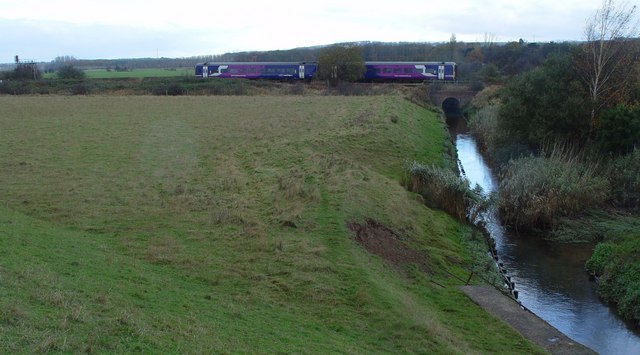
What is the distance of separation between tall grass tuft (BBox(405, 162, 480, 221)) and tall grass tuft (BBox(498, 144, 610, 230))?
1.62 meters

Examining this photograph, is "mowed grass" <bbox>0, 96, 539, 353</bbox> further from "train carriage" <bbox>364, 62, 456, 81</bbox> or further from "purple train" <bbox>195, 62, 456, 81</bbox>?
"purple train" <bbox>195, 62, 456, 81</bbox>

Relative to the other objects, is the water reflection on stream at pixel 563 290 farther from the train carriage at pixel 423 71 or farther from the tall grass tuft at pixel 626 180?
the train carriage at pixel 423 71

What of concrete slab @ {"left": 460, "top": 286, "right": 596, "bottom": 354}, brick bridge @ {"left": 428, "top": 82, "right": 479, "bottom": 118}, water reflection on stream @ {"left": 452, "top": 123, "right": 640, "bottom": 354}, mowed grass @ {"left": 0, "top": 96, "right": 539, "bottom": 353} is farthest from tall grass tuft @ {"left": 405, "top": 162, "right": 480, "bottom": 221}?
brick bridge @ {"left": 428, "top": 82, "right": 479, "bottom": 118}

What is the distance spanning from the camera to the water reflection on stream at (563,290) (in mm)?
16109

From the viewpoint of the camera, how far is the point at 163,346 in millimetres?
9133

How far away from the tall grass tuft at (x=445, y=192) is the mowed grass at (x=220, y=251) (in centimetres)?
104

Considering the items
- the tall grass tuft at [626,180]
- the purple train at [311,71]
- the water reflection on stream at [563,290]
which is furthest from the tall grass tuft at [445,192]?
the purple train at [311,71]

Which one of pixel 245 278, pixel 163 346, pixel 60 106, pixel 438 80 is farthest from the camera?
pixel 438 80

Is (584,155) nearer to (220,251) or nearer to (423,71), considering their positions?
(220,251)

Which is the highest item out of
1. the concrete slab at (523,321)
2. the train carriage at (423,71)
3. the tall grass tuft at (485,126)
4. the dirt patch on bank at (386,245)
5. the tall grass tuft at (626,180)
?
the train carriage at (423,71)

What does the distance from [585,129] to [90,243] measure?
27.6 meters

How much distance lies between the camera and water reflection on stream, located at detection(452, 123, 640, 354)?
Answer: 16109 mm

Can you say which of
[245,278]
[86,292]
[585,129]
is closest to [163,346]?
[86,292]

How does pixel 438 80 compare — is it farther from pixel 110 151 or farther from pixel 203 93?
pixel 110 151
